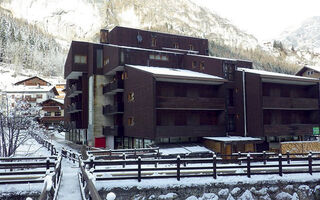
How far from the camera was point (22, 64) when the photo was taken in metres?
161

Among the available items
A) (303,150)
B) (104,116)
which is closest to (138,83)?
(104,116)

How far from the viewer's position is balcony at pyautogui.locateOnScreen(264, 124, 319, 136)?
3438 cm

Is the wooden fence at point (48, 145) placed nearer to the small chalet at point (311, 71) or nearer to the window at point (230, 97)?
the window at point (230, 97)

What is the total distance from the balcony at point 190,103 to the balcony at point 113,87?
819cm

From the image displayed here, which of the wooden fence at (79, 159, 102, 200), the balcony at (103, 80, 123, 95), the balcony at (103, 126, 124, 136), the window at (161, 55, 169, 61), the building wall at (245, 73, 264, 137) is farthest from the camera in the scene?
the window at (161, 55, 169, 61)

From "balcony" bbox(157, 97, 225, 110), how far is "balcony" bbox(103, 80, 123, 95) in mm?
8187

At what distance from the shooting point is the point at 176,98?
3183cm

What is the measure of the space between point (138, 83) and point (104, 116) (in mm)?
10266

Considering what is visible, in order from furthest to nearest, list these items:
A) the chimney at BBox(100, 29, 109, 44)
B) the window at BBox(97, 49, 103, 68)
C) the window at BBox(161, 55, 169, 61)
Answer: the chimney at BBox(100, 29, 109, 44)
the window at BBox(97, 49, 103, 68)
the window at BBox(161, 55, 169, 61)

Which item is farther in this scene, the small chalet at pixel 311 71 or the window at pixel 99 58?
the small chalet at pixel 311 71

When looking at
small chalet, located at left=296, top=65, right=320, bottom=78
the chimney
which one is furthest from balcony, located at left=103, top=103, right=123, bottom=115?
small chalet, located at left=296, top=65, right=320, bottom=78

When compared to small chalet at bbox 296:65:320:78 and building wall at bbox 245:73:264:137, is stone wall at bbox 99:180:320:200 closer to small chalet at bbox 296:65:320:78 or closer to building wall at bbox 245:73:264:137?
building wall at bbox 245:73:264:137

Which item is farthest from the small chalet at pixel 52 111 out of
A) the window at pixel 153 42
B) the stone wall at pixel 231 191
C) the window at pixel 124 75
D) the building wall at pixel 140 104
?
the stone wall at pixel 231 191

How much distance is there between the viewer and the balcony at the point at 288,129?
3438 centimetres
